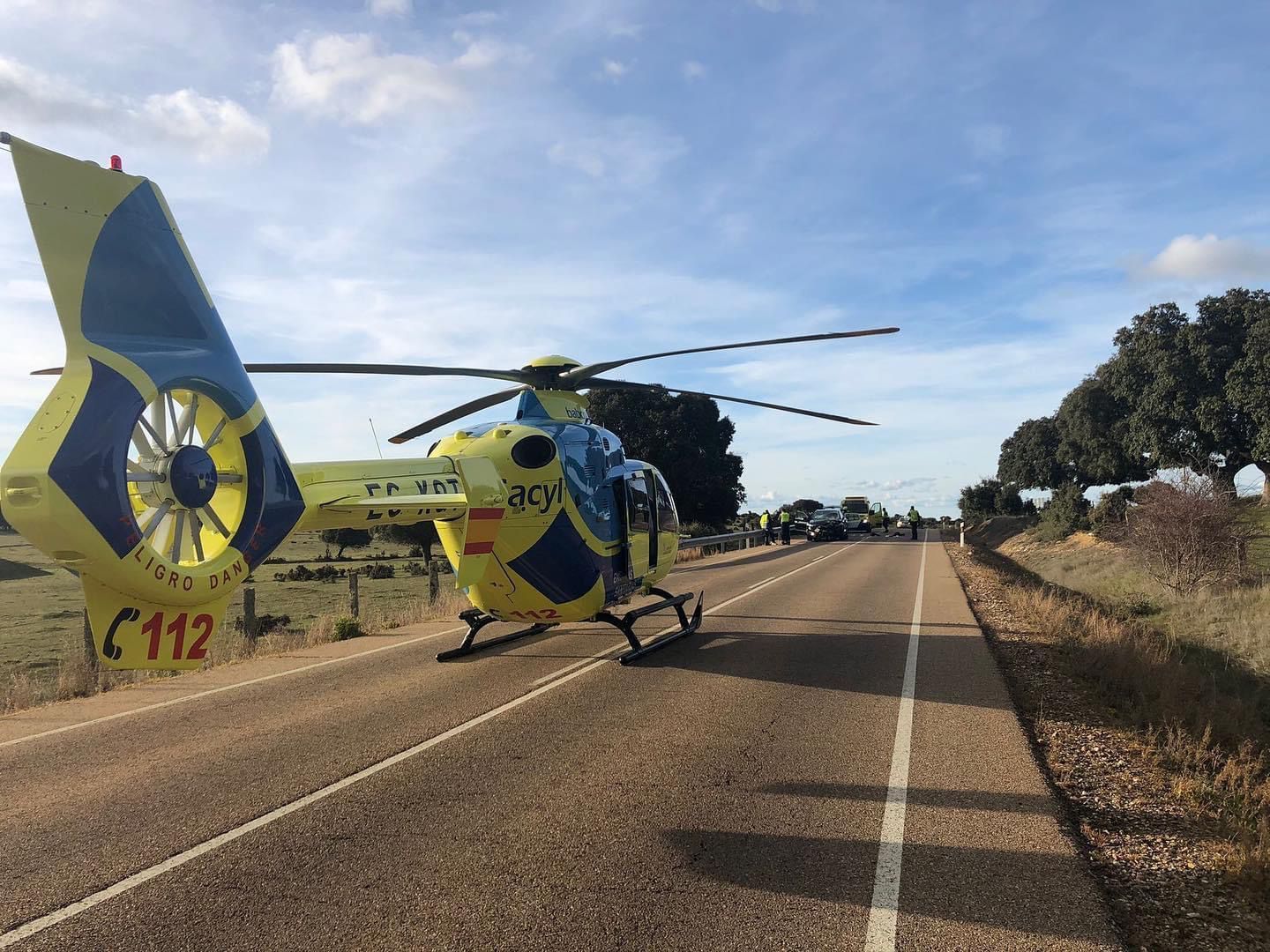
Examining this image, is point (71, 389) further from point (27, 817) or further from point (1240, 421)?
point (1240, 421)

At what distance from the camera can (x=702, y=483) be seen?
47.7 metres

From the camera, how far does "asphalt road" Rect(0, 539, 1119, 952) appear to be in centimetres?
415

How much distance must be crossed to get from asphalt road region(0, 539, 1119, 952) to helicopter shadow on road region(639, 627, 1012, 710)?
0.30 feet

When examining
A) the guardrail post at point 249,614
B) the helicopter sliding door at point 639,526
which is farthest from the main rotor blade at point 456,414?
the guardrail post at point 249,614

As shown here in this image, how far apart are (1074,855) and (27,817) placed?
697 cm

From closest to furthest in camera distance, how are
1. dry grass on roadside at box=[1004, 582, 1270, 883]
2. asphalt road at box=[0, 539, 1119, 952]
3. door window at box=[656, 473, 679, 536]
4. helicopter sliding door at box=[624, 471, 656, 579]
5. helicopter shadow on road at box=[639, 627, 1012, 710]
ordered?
asphalt road at box=[0, 539, 1119, 952]
dry grass on roadside at box=[1004, 582, 1270, 883]
helicopter shadow on road at box=[639, 627, 1012, 710]
helicopter sliding door at box=[624, 471, 656, 579]
door window at box=[656, 473, 679, 536]

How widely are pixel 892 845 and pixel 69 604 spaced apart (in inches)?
1167

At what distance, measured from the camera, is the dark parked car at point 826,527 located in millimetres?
46844

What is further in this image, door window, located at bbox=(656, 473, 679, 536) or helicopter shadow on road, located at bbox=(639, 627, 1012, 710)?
door window, located at bbox=(656, 473, 679, 536)

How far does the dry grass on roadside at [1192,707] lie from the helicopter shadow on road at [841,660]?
4.81 ft

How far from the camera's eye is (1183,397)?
124 feet

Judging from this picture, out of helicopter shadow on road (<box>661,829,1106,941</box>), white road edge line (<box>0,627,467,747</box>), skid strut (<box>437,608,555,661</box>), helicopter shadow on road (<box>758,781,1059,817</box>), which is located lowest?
helicopter shadow on road (<box>661,829,1106,941</box>)

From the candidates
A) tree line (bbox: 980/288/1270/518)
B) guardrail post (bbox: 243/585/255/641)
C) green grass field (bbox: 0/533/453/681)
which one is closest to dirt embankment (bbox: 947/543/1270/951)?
green grass field (bbox: 0/533/453/681)

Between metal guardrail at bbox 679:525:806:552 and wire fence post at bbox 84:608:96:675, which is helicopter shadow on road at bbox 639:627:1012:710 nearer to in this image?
wire fence post at bbox 84:608:96:675
